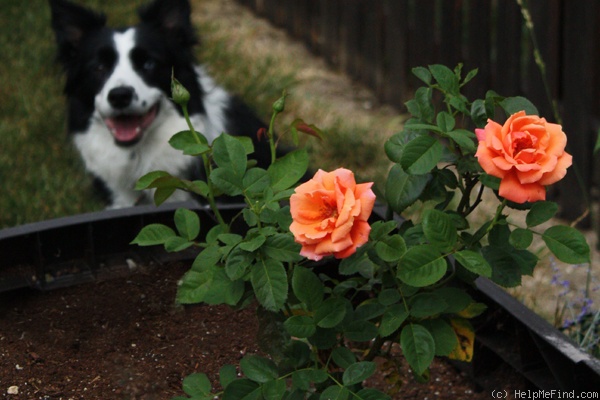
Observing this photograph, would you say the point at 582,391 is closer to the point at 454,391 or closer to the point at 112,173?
the point at 454,391

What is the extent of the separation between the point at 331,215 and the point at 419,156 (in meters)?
0.15

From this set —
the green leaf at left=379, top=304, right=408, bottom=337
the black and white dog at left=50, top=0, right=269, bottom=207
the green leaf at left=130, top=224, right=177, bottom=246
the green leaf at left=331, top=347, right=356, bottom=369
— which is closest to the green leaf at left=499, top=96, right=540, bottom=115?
the green leaf at left=379, top=304, right=408, bottom=337

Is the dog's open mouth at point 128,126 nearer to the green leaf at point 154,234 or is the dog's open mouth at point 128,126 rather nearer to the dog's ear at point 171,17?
the dog's ear at point 171,17

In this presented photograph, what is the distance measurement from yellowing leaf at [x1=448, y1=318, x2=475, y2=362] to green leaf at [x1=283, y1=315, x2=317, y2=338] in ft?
1.03

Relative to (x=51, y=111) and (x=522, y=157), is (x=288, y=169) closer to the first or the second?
(x=522, y=157)

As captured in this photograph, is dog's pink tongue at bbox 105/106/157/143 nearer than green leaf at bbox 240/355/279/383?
No

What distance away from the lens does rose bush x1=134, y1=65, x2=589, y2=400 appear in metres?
1.14

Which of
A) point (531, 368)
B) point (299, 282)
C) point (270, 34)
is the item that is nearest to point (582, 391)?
point (531, 368)

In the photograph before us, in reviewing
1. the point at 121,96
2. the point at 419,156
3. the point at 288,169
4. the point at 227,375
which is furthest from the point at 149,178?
the point at 121,96

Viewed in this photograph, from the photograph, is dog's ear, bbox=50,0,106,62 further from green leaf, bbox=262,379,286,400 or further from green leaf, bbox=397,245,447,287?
green leaf, bbox=397,245,447,287

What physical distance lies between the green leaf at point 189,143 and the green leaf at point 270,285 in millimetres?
230

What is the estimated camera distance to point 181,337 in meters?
1.68

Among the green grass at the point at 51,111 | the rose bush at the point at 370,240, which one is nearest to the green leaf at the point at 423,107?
the rose bush at the point at 370,240

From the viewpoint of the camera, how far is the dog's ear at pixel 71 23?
322 centimetres
